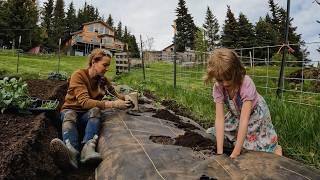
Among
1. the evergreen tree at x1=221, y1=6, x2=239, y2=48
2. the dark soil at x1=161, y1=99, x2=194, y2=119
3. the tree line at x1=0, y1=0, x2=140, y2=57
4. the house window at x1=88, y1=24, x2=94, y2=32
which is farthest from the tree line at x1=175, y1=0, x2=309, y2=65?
the dark soil at x1=161, y1=99, x2=194, y2=119

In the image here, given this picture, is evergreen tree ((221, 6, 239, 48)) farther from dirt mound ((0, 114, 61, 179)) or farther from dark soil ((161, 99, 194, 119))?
dirt mound ((0, 114, 61, 179))

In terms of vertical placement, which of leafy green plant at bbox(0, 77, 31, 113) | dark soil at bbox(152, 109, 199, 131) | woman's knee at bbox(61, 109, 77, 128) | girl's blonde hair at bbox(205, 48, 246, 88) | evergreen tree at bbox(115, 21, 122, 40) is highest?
evergreen tree at bbox(115, 21, 122, 40)

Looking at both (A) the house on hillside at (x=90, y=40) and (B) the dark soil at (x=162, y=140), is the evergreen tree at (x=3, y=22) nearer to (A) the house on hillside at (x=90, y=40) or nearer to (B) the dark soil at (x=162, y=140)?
(A) the house on hillside at (x=90, y=40)

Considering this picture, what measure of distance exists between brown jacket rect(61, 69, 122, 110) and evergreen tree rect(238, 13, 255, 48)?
100 ft

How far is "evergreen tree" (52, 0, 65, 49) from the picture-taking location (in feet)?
159

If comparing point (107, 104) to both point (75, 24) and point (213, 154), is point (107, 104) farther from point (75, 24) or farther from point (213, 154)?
point (75, 24)

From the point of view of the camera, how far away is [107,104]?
140 inches

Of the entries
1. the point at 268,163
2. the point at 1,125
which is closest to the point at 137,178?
the point at 268,163

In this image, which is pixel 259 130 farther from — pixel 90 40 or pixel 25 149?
pixel 90 40

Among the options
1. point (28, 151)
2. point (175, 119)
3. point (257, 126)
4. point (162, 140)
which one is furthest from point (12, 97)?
point (257, 126)

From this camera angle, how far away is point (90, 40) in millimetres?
51281

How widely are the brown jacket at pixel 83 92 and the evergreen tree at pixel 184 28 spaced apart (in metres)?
43.1

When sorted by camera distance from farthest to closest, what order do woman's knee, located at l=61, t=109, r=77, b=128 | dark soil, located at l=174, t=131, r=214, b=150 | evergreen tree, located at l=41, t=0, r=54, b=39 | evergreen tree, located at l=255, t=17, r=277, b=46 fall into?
evergreen tree, located at l=41, t=0, r=54, b=39 → evergreen tree, located at l=255, t=17, r=277, b=46 → woman's knee, located at l=61, t=109, r=77, b=128 → dark soil, located at l=174, t=131, r=214, b=150

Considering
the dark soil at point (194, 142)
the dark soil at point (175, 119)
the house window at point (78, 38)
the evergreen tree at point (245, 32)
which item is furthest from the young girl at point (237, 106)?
the house window at point (78, 38)
